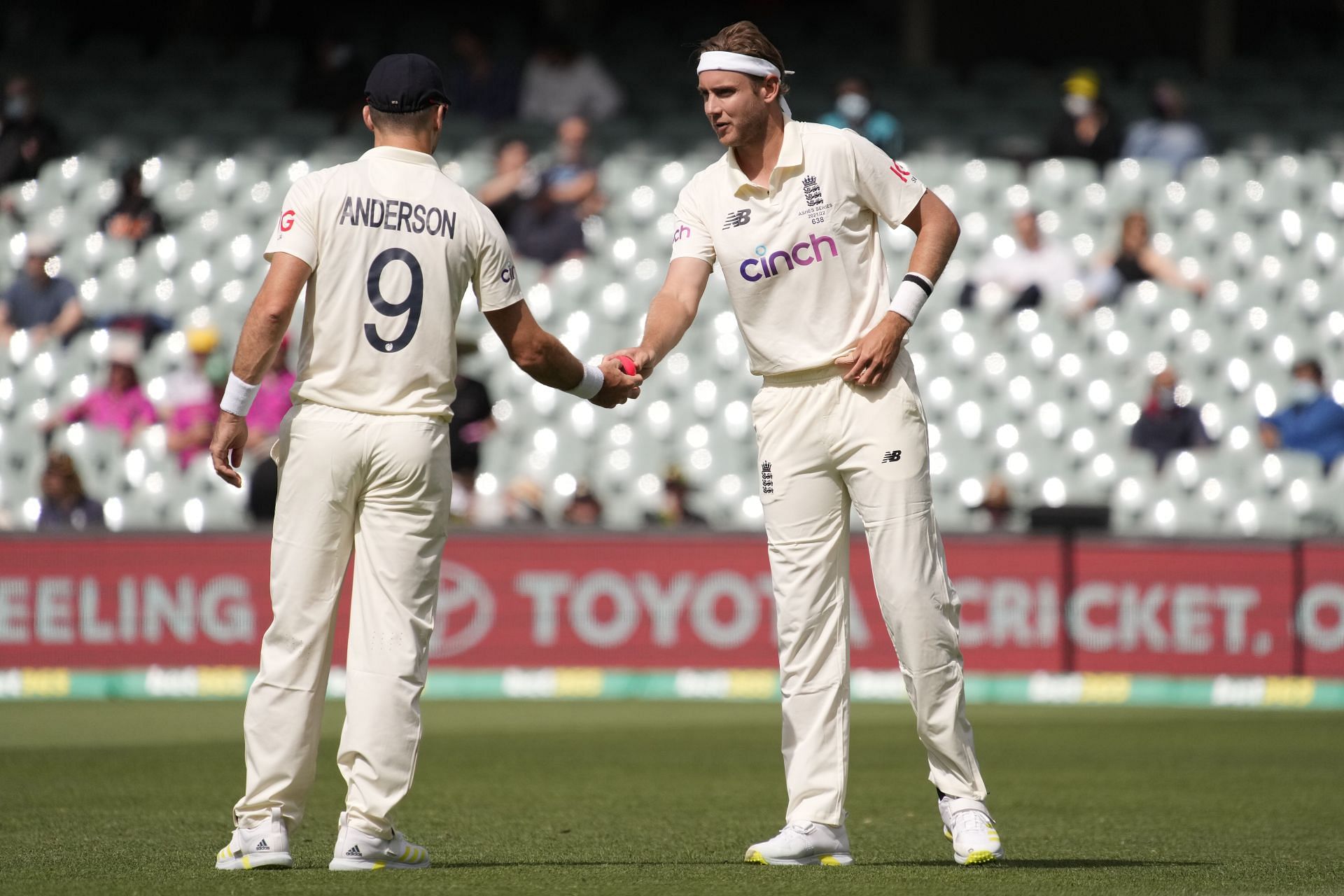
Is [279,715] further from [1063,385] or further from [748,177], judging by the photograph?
[1063,385]

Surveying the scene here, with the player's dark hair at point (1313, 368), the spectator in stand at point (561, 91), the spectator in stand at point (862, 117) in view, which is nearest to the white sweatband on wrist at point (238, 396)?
the spectator in stand at point (862, 117)

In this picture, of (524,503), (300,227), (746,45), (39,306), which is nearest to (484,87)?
(39,306)

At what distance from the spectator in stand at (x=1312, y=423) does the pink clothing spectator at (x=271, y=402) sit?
23.7 ft

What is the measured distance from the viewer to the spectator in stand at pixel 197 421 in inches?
558

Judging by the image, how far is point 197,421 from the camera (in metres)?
14.3

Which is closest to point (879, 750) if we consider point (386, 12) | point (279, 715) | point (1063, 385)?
point (279, 715)

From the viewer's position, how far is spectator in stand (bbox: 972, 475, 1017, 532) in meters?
13.2

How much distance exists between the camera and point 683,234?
234 inches

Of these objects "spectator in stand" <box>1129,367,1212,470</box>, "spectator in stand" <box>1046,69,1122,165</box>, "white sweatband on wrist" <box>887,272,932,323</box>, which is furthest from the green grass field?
"spectator in stand" <box>1046,69,1122,165</box>

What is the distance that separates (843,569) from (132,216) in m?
12.1

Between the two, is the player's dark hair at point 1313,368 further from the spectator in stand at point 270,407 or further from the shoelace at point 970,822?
the shoelace at point 970,822

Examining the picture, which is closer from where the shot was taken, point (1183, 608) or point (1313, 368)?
point (1183, 608)

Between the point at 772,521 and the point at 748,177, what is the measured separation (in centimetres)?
104

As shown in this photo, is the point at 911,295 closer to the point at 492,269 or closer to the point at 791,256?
the point at 791,256
